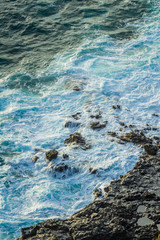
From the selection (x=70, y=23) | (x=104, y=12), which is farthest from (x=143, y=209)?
(x=104, y=12)

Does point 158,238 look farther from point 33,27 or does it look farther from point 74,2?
point 74,2

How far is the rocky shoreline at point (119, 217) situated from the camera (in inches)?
279

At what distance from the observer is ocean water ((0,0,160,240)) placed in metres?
9.77

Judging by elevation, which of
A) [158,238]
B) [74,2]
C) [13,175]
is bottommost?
[13,175]

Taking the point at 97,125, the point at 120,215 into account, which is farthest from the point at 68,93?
the point at 120,215

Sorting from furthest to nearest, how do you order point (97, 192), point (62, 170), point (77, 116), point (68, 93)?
1. point (68, 93)
2. point (77, 116)
3. point (62, 170)
4. point (97, 192)

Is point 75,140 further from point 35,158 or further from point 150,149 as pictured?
point 150,149

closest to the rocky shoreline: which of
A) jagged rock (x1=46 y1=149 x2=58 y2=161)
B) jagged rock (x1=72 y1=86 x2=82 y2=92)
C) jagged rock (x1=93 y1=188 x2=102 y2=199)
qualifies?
jagged rock (x1=93 y1=188 x2=102 y2=199)

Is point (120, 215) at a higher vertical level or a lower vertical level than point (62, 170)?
higher

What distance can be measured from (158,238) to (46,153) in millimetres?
5335

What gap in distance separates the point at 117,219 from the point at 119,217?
0.37 feet

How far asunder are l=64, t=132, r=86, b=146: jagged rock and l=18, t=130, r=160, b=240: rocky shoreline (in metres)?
2.53

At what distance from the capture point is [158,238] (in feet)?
21.8

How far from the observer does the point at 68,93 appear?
14.3 metres
